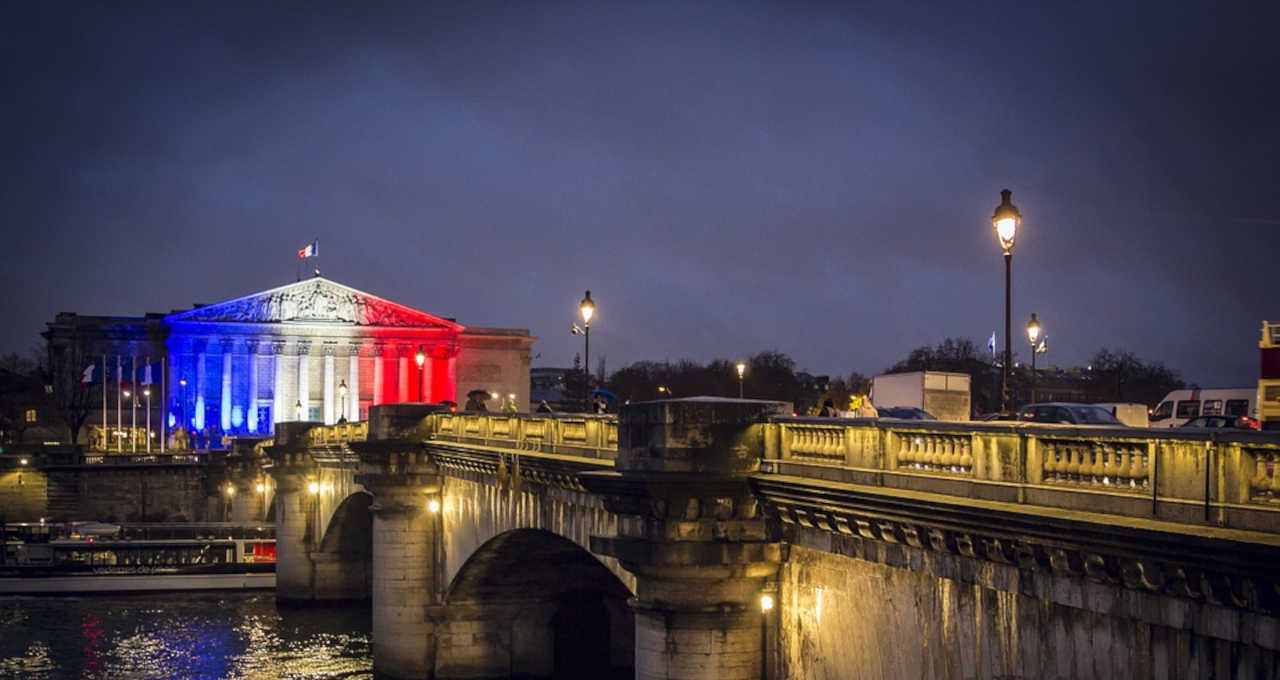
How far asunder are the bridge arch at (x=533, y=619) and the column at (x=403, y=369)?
4397 inches

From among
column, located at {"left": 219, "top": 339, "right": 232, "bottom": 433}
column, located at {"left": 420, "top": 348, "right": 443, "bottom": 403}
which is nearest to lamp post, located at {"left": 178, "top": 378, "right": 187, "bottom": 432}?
column, located at {"left": 219, "top": 339, "right": 232, "bottom": 433}

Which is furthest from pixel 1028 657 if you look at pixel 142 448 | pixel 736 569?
pixel 142 448

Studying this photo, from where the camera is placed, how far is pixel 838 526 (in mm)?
15719

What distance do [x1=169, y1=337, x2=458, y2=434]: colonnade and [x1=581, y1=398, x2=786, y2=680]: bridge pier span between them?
119831mm

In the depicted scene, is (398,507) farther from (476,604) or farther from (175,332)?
(175,332)

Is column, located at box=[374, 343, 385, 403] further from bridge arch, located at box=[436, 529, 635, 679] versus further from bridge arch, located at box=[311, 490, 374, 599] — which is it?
bridge arch, located at box=[436, 529, 635, 679]

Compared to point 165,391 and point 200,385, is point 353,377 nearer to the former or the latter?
point 200,385

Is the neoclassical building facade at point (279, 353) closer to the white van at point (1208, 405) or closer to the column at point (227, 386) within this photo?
the column at point (227, 386)

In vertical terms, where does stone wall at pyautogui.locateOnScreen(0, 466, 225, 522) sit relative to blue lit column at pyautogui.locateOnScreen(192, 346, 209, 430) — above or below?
below

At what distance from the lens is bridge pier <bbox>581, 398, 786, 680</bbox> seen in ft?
57.7

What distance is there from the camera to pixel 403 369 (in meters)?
147

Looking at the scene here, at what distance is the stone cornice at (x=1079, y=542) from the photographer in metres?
9.59

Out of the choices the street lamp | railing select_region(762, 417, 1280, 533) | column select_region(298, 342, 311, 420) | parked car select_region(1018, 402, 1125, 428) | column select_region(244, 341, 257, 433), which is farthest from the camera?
column select_region(298, 342, 311, 420)

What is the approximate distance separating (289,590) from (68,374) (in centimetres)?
8710
